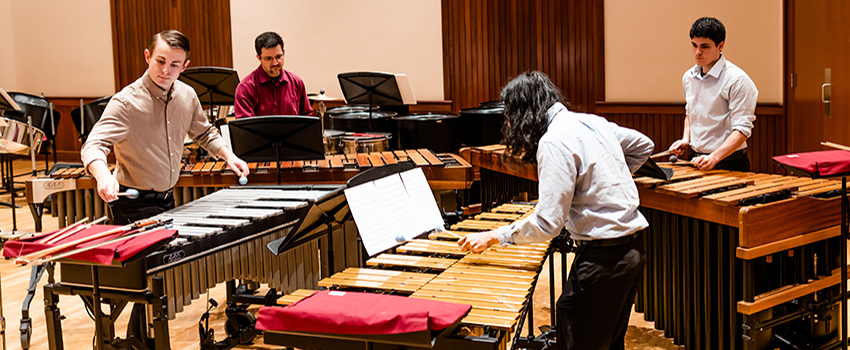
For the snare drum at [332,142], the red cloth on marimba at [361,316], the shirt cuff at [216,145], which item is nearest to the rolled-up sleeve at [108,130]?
the shirt cuff at [216,145]

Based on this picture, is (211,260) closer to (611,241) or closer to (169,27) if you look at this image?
(611,241)

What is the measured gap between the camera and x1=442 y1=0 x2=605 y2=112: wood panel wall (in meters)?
7.82

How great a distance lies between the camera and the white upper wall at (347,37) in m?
8.77

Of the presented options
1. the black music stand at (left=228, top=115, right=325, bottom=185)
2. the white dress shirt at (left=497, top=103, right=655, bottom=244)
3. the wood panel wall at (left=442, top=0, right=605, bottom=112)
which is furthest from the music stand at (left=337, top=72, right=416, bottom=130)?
the white dress shirt at (left=497, top=103, right=655, bottom=244)

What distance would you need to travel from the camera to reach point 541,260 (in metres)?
2.72

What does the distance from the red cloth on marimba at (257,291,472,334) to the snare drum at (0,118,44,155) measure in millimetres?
3315

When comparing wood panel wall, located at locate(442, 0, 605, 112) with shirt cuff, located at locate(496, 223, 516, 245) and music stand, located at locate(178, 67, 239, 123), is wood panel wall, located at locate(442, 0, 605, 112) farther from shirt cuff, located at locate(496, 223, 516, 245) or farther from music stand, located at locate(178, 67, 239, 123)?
shirt cuff, located at locate(496, 223, 516, 245)

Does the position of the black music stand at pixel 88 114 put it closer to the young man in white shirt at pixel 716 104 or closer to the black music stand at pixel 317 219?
the black music stand at pixel 317 219

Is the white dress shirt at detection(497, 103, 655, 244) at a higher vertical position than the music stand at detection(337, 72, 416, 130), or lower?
lower

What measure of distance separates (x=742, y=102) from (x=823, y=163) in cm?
95

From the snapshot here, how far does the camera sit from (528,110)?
94.2 inches

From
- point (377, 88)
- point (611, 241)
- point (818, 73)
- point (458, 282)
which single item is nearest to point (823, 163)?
point (611, 241)

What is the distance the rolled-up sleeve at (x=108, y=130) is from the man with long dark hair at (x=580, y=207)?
5.30ft

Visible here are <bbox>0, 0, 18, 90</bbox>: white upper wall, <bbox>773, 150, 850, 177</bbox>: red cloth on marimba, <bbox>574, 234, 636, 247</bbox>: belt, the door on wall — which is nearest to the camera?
<bbox>574, 234, 636, 247</bbox>: belt
